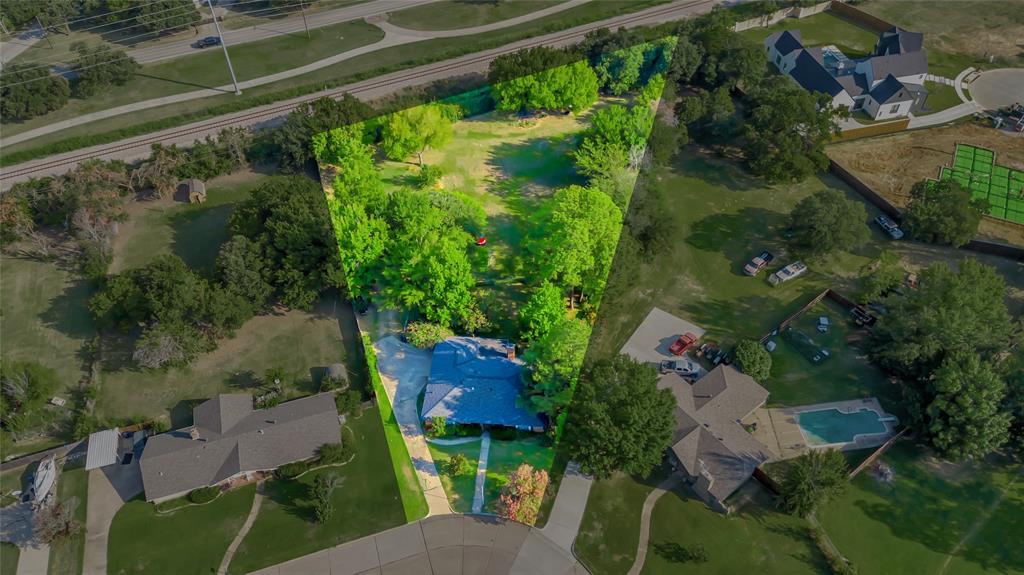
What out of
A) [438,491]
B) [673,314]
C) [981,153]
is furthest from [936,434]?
[981,153]

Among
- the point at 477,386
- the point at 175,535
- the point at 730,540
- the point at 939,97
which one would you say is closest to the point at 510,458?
the point at 477,386

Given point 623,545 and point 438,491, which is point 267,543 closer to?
point 438,491

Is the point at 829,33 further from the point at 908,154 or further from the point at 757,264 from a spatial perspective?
the point at 757,264

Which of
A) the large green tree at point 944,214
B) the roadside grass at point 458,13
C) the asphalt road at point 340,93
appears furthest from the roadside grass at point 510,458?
the roadside grass at point 458,13

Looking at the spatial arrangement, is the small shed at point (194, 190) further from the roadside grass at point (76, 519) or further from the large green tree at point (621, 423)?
the large green tree at point (621, 423)

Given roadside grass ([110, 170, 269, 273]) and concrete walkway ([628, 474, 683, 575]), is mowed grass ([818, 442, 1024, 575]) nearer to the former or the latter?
concrete walkway ([628, 474, 683, 575])

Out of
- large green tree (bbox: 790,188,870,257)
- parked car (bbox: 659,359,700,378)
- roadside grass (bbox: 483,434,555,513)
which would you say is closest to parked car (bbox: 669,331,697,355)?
parked car (bbox: 659,359,700,378)
